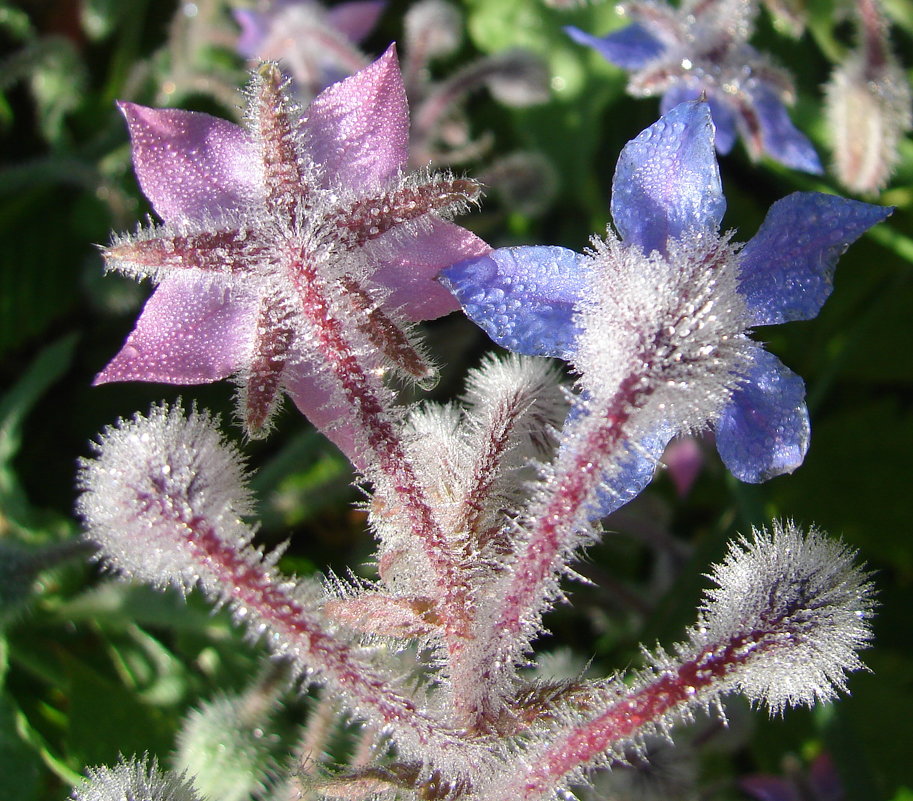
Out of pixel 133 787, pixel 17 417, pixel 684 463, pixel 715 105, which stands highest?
pixel 715 105

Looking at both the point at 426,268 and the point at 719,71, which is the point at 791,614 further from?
the point at 719,71

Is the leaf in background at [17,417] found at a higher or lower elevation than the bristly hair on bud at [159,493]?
lower

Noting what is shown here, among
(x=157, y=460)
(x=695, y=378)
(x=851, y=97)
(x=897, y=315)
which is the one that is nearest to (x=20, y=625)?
(x=157, y=460)

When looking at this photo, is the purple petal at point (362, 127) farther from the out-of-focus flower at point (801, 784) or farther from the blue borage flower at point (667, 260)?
the out-of-focus flower at point (801, 784)

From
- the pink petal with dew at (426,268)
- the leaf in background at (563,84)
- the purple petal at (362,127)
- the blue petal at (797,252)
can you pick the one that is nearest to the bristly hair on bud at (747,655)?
the blue petal at (797,252)

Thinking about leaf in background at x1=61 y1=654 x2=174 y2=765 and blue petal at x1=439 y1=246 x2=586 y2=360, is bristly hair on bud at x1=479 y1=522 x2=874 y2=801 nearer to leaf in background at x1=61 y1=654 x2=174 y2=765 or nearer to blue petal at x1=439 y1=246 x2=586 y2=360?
blue petal at x1=439 y1=246 x2=586 y2=360

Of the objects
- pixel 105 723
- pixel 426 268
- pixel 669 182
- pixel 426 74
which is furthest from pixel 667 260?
pixel 426 74
